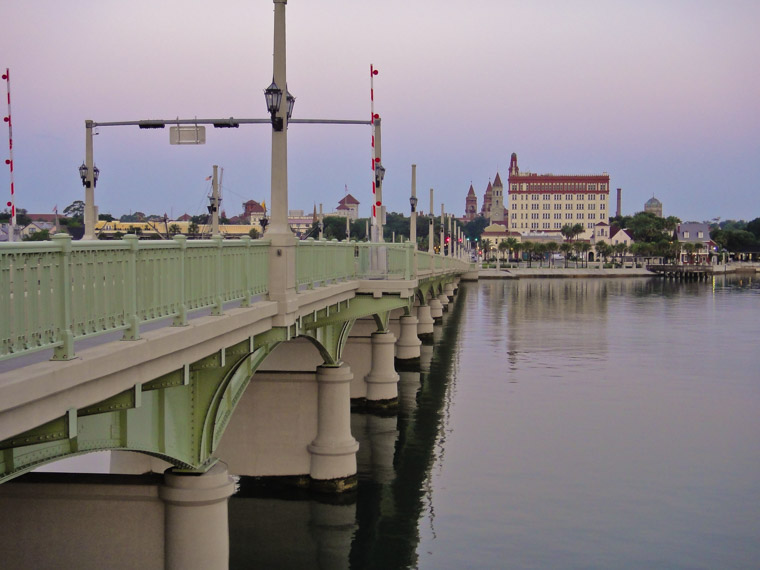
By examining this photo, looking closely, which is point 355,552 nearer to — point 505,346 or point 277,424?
point 277,424

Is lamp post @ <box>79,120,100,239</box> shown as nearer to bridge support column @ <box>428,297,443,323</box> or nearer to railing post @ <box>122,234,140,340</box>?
railing post @ <box>122,234,140,340</box>

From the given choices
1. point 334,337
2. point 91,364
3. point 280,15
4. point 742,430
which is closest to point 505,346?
point 742,430

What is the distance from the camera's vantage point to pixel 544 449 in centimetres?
2912

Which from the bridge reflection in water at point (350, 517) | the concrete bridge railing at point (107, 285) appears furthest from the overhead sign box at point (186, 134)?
the concrete bridge railing at point (107, 285)

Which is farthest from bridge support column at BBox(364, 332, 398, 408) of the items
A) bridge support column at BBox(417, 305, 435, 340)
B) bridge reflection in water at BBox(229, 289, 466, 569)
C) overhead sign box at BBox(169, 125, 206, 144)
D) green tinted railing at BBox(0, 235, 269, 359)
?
bridge support column at BBox(417, 305, 435, 340)

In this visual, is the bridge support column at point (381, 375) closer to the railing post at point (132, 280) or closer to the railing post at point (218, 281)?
the railing post at point (218, 281)

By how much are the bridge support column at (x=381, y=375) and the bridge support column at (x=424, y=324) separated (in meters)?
25.6

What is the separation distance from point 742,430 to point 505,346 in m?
27.9

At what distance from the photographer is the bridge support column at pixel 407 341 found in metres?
49.8

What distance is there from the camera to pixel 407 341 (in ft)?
165

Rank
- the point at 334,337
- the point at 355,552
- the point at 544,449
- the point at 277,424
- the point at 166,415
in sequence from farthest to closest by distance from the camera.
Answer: the point at 544,449, the point at 334,337, the point at 277,424, the point at 355,552, the point at 166,415

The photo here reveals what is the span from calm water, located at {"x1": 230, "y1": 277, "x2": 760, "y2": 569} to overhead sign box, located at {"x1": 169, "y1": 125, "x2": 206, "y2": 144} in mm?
9308

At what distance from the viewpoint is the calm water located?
2019 cm

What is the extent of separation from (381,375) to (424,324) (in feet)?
90.5
